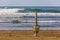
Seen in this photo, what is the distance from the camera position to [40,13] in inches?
189

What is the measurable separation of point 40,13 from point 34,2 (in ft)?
2.12

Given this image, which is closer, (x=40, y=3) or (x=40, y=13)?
(x=40, y=13)

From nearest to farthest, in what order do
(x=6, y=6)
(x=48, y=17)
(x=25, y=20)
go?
(x=25, y=20)
(x=48, y=17)
(x=6, y=6)

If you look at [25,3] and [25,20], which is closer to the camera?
[25,20]

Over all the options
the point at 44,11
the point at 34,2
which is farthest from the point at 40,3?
the point at 44,11

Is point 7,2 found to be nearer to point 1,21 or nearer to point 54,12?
point 1,21

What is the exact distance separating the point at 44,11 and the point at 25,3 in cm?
70

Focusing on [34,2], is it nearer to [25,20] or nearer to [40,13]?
[40,13]

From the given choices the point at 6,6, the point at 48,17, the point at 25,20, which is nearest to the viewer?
the point at 25,20

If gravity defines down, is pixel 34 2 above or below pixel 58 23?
above

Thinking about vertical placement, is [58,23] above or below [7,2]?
below

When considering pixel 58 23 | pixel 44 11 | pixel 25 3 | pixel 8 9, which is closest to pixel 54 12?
pixel 44 11

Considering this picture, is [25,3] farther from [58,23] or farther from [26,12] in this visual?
[58,23]

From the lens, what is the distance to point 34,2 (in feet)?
17.4
